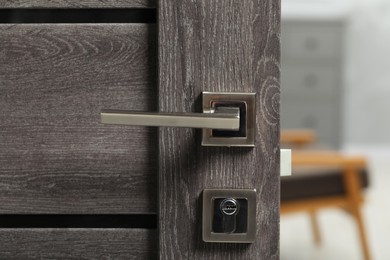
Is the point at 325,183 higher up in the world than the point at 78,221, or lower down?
lower down

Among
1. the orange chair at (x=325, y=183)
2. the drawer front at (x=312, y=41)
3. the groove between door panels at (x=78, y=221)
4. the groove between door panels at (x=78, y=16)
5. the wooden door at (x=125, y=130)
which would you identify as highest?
the drawer front at (x=312, y=41)

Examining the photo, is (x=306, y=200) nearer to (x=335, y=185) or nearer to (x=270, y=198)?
(x=335, y=185)

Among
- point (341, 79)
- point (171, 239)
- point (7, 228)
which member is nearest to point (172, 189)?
point (171, 239)

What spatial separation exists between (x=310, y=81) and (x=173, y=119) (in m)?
3.34

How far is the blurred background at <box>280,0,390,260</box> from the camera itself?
244cm

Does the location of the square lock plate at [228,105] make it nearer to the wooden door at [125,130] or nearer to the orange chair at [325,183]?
the wooden door at [125,130]

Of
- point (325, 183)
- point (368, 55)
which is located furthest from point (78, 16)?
point (368, 55)

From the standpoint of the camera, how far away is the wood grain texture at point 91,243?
1.63 ft

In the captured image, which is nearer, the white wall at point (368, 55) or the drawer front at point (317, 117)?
the drawer front at point (317, 117)

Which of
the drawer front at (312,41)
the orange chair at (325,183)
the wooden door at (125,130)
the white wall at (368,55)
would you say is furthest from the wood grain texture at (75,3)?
the white wall at (368,55)

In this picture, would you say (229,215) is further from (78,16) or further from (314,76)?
(314,76)

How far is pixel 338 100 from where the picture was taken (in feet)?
12.0

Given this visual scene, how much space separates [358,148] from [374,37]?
0.85 metres

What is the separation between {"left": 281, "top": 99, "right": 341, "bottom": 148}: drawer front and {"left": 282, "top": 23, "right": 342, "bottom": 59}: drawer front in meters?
0.31
